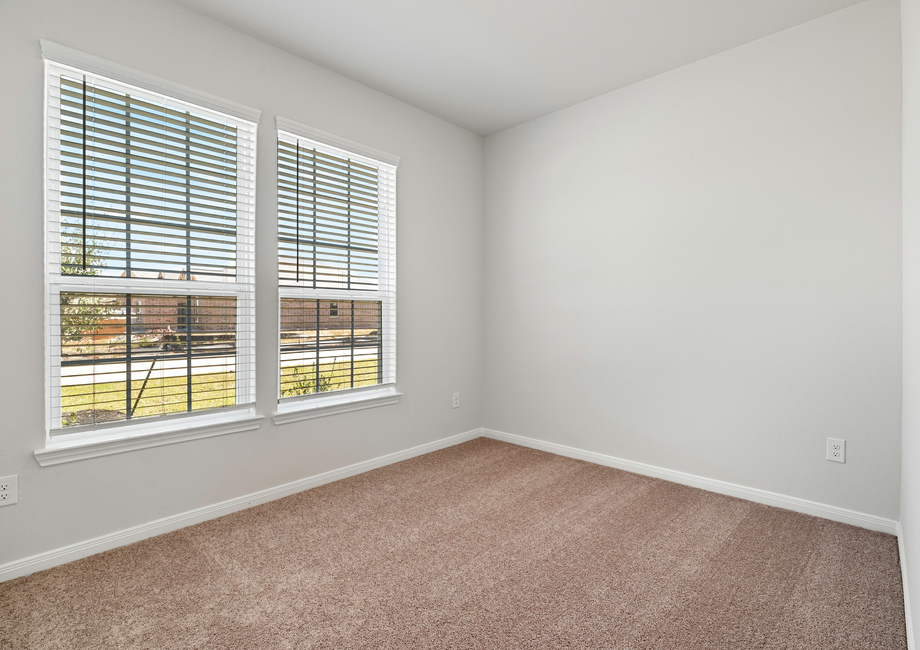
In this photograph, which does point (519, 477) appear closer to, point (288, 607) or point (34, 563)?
point (288, 607)

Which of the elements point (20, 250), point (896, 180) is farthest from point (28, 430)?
point (896, 180)

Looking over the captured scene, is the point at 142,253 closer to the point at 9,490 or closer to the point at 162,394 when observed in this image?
the point at 162,394

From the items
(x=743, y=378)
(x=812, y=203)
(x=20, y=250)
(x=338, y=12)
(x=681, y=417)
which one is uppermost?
(x=338, y=12)

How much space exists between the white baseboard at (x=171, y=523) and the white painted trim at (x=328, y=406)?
15.1 inches

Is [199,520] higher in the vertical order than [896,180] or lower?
lower

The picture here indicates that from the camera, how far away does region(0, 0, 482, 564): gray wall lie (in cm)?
194

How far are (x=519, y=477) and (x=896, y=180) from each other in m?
2.55

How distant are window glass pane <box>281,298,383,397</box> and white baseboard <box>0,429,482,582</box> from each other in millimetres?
548

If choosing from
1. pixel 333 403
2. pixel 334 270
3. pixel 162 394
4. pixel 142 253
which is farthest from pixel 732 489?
pixel 142 253

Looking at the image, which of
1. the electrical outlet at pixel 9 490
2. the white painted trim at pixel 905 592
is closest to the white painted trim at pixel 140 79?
the electrical outlet at pixel 9 490

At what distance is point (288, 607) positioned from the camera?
1.74 metres

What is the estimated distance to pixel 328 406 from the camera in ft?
9.85

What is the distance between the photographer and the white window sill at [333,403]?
9.27 ft

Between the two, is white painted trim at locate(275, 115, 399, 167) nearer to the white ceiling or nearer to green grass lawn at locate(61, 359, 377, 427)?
the white ceiling
